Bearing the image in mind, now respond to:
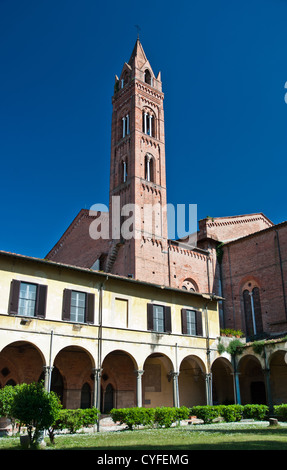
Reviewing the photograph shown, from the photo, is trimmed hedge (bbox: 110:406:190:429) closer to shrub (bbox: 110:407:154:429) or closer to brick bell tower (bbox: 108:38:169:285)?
shrub (bbox: 110:407:154:429)

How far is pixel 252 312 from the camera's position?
1287 inches

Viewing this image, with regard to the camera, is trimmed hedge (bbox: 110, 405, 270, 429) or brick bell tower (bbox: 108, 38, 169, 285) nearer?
trimmed hedge (bbox: 110, 405, 270, 429)

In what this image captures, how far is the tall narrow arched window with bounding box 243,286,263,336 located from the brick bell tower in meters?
7.25

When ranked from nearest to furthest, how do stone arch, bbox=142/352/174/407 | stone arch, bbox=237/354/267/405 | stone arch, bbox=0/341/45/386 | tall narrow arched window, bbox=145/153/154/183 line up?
1. stone arch, bbox=0/341/45/386
2. stone arch, bbox=142/352/174/407
3. stone arch, bbox=237/354/267/405
4. tall narrow arched window, bbox=145/153/154/183

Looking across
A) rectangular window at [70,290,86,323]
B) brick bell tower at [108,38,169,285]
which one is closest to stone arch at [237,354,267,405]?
brick bell tower at [108,38,169,285]

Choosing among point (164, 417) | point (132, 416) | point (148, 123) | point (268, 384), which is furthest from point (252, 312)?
point (148, 123)

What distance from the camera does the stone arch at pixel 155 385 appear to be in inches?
982

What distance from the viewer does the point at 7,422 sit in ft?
61.0

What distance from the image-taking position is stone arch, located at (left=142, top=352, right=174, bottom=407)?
982 inches

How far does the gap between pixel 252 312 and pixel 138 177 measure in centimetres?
1385

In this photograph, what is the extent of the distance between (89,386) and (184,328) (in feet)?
19.9

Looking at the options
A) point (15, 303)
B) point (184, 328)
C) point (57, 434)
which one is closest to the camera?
point (57, 434)

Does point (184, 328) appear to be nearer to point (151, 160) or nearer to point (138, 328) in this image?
point (138, 328)

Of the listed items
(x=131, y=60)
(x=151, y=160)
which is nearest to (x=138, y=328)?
(x=151, y=160)
